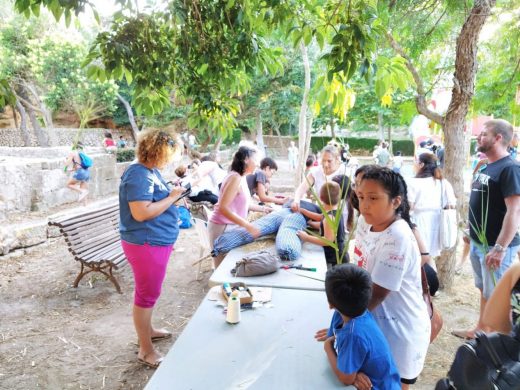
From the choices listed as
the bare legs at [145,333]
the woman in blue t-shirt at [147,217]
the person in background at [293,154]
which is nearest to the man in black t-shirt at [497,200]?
the woman in blue t-shirt at [147,217]

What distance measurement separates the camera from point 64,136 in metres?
23.2

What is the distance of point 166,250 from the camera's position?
271 cm

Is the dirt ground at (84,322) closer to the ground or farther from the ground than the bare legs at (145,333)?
closer to the ground

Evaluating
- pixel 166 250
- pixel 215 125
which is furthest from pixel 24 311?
pixel 215 125

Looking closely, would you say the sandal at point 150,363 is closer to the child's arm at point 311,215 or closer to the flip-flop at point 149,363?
the flip-flop at point 149,363

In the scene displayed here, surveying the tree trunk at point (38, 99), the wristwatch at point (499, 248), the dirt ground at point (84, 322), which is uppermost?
the tree trunk at point (38, 99)

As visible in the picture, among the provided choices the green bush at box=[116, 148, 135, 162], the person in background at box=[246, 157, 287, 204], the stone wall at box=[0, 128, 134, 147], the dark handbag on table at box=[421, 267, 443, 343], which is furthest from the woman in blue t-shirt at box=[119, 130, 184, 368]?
the stone wall at box=[0, 128, 134, 147]

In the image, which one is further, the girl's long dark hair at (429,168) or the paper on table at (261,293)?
the girl's long dark hair at (429,168)

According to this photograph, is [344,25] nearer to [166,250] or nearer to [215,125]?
[215,125]

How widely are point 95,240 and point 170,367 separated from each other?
3.30 meters

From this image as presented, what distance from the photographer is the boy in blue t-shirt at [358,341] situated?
1.45 m

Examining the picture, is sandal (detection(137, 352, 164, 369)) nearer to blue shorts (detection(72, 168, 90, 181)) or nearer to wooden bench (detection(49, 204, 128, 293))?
wooden bench (detection(49, 204, 128, 293))

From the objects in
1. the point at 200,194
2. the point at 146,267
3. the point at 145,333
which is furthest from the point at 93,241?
the point at 200,194

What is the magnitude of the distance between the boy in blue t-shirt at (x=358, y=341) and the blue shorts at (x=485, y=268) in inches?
71.7
